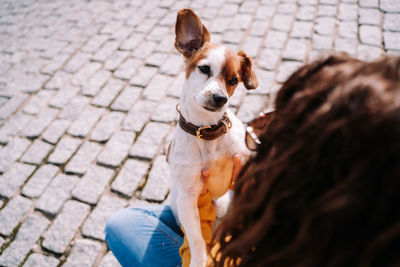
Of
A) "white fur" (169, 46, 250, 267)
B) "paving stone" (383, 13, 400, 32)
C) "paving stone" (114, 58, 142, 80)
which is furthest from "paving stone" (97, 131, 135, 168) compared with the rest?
"paving stone" (383, 13, 400, 32)

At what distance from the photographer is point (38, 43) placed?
5461 millimetres

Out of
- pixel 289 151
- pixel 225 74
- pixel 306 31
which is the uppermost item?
pixel 289 151

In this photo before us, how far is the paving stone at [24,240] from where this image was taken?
270cm

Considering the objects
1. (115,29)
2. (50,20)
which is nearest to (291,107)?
(115,29)

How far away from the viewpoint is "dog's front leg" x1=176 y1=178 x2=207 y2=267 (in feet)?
6.48

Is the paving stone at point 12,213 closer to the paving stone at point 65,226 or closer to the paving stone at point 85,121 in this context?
the paving stone at point 65,226

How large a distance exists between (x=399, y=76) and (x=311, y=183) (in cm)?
45

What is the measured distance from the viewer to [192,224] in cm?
200

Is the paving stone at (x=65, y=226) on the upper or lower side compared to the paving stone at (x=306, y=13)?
lower

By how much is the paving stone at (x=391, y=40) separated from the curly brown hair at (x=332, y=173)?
3999 mm

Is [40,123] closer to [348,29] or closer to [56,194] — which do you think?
[56,194]

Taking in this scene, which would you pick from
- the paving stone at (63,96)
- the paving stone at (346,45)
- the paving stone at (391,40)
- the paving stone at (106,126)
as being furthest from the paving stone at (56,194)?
the paving stone at (391,40)

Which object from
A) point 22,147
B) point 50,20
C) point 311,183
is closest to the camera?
point 311,183

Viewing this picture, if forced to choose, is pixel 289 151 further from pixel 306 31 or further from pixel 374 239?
pixel 306 31
